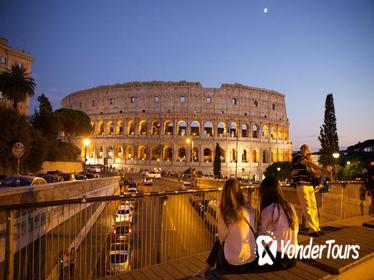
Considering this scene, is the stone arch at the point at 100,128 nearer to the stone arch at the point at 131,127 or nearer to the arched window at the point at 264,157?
the stone arch at the point at 131,127

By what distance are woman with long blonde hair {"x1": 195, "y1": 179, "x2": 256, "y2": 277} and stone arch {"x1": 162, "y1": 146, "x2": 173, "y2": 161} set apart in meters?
69.4

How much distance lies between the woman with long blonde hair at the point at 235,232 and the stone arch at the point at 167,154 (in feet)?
228

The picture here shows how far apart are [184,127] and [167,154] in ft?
27.2

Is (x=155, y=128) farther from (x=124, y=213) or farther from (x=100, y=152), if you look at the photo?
(x=124, y=213)

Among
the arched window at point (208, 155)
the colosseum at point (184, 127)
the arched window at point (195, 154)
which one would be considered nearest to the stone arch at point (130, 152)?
the colosseum at point (184, 127)

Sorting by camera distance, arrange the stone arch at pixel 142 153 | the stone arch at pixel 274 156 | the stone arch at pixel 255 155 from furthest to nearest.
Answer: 1. the stone arch at pixel 274 156
2. the stone arch at pixel 255 155
3. the stone arch at pixel 142 153

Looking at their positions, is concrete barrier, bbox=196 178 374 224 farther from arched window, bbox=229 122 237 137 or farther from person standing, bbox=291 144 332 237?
arched window, bbox=229 122 237 137

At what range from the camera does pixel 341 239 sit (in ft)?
19.6

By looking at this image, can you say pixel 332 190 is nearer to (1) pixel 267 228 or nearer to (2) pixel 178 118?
(1) pixel 267 228

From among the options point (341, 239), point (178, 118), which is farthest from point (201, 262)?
point (178, 118)

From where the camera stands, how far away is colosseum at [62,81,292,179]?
237 feet

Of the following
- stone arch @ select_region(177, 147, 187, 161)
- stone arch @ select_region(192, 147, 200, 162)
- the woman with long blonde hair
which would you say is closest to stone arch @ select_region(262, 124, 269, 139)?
stone arch @ select_region(192, 147, 200, 162)

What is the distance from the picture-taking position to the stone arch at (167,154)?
73.8 meters

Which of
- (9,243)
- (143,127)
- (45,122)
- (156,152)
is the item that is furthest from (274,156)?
(9,243)
